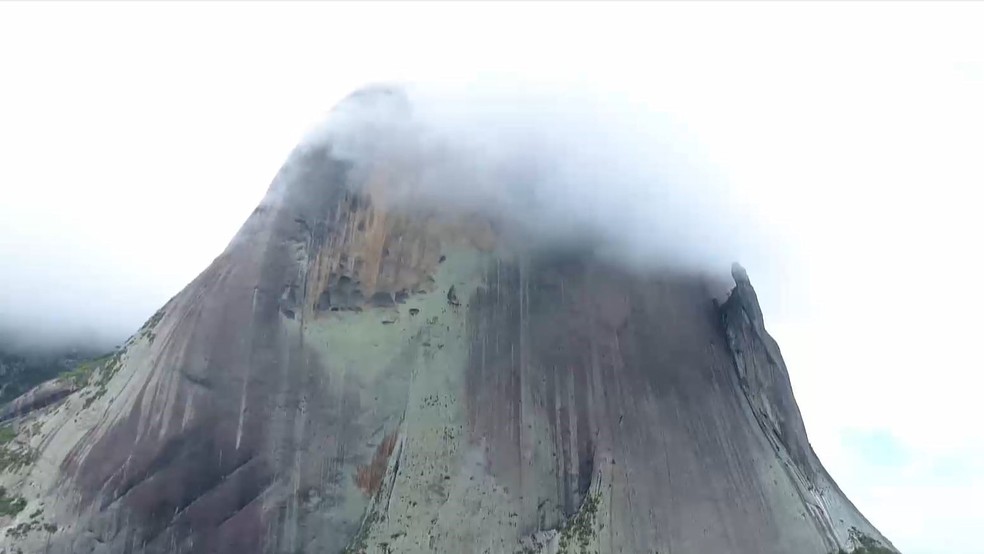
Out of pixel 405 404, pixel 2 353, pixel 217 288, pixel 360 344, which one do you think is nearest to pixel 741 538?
pixel 405 404

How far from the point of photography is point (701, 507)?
70.1m

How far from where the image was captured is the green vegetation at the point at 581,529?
221 ft

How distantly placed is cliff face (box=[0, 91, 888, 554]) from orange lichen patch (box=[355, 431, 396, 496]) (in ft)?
0.41

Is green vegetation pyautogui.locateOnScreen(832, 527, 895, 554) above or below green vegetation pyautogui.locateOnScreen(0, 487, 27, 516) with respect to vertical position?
below

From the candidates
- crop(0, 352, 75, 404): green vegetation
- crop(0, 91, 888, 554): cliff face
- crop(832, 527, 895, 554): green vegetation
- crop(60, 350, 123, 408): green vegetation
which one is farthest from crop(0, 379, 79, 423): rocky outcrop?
crop(832, 527, 895, 554): green vegetation

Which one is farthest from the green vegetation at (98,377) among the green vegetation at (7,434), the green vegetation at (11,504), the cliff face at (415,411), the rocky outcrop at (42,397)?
the green vegetation at (11,504)

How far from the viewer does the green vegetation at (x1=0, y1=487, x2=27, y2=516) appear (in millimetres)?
67438

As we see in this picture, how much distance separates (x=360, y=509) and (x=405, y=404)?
29.4 ft

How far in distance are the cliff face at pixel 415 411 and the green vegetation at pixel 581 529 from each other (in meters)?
0.16

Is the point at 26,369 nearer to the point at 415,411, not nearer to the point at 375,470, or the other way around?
the point at 375,470

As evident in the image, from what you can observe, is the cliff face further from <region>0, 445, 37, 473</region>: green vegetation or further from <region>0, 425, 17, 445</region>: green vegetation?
<region>0, 425, 17, 445</region>: green vegetation

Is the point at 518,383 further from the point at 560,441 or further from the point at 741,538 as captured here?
the point at 741,538

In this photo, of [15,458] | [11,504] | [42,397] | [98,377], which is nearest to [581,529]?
[98,377]

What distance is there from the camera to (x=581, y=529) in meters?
68.1
